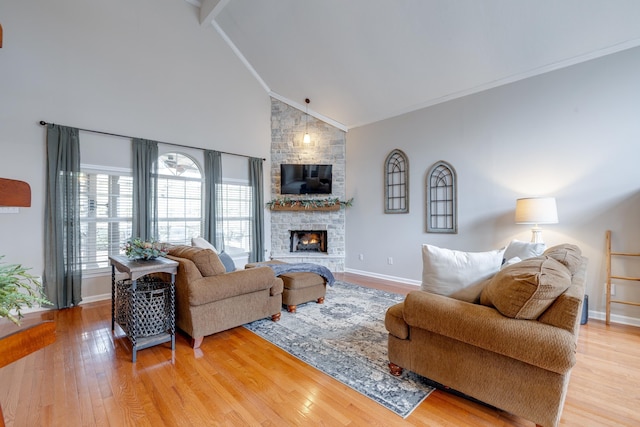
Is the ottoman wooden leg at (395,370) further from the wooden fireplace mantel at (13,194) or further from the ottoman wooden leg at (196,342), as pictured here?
the wooden fireplace mantel at (13,194)

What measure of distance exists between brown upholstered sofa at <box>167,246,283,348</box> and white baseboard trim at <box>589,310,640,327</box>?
3.94 metres

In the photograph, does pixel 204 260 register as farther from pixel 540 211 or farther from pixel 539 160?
pixel 539 160

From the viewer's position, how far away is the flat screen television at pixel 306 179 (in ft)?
19.9

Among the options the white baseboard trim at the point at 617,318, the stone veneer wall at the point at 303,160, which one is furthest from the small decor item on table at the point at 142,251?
the white baseboard trim at the point at 617,318

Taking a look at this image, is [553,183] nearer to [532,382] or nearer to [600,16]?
[600,16]

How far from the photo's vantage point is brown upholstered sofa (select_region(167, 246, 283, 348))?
264 centimetres

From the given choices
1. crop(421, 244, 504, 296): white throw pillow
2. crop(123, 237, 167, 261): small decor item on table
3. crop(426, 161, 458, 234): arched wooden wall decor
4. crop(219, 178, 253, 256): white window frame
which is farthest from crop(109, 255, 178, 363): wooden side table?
crop(426, 161, 458, 234): arched wooden wall decor

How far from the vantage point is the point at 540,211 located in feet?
11.2

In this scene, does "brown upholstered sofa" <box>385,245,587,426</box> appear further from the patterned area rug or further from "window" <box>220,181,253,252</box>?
"window" <box>220,181,253,252</box>

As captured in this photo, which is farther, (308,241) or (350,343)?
(308,241)

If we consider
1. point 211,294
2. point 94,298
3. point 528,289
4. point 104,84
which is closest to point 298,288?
point 211,294

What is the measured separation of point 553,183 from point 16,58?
22.6 feet

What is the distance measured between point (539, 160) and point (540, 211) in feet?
2.85

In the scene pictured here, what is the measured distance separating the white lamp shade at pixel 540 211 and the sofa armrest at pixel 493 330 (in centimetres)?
227
